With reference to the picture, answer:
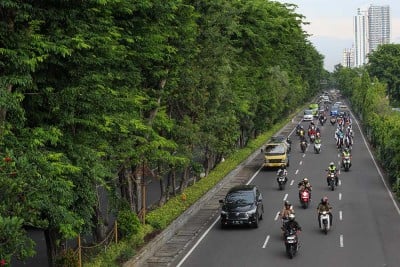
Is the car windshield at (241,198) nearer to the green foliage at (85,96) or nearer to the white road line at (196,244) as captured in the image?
the white road line at (196,244)

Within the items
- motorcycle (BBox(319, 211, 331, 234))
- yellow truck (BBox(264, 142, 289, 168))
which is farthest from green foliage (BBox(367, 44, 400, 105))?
motorcycle (BBox(319, 211, 331, 234))

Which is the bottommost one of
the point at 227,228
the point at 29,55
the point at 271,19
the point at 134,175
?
the point at 227,228

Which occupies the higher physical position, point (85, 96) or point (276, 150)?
point (85, 96)

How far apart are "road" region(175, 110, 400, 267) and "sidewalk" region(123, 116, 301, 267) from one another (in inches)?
15.3

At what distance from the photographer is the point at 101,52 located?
627 inches

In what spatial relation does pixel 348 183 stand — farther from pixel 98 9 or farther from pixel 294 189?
pixel 98 9

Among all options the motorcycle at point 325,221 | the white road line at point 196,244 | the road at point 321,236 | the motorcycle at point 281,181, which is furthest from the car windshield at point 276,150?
the motorcycle at point 325,221

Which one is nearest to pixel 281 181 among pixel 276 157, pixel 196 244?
pixel 276 157

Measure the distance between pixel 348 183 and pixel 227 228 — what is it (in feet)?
45.0

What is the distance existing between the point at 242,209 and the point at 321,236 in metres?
3.64

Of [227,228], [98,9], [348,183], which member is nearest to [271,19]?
[348,183]

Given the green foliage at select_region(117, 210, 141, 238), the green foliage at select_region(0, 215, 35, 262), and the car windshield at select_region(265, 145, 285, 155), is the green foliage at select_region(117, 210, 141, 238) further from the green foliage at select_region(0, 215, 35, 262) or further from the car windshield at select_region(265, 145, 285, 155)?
the car windshield at select_region(265, 145, 285, 155)

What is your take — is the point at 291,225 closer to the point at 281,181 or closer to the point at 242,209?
the point at 242,209

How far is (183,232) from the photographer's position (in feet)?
80.0
